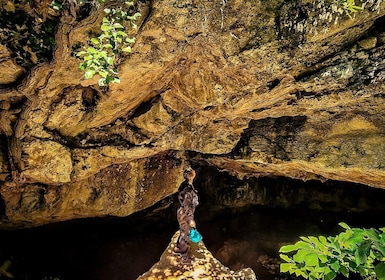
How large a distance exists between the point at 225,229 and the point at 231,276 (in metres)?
4.60

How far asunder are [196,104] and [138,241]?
19.2ft

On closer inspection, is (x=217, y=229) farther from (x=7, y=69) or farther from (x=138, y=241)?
(x=7, y=69)

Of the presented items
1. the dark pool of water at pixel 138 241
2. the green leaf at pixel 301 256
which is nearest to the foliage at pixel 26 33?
the green leaf at pixel 301 256

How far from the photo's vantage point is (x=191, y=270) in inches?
205

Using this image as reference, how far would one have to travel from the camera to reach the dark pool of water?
28.3 feet

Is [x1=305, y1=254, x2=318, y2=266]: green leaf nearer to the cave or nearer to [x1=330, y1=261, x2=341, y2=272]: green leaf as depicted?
[x1=330, y1=261, x2=341, y2=272]: green leaf

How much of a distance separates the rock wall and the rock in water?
2.53m

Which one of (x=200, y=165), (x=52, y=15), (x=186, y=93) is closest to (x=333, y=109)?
(x=186, y=93)

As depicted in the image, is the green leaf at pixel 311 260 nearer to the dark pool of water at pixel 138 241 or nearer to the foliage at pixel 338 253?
the foliage at pixel 338 253

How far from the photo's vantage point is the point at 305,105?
5676 millimetres

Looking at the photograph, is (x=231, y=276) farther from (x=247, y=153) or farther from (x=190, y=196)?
(x=247, y=153)

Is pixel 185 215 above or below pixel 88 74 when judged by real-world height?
below

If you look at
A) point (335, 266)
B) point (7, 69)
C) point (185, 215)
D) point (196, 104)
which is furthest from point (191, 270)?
point (7, 69)

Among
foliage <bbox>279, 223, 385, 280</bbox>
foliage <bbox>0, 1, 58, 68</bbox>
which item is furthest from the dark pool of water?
foliage <bbox>279, 223, 385, 280</bbox>
